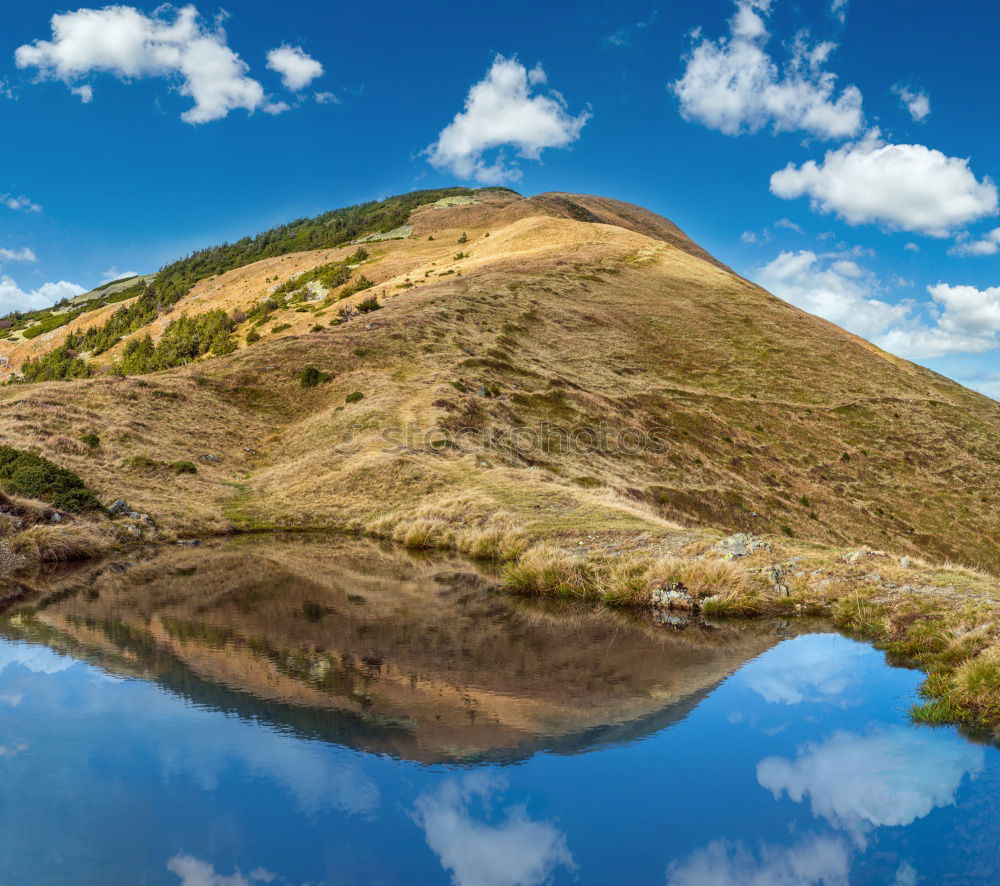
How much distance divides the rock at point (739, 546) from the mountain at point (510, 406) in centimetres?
332

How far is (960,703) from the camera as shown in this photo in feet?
33.2

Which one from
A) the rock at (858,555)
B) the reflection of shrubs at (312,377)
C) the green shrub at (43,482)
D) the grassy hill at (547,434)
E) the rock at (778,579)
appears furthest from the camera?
the reflection of shrubs at (312,377)

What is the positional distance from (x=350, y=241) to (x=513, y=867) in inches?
4913

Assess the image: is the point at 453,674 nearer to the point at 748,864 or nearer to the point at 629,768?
the point at 629,768

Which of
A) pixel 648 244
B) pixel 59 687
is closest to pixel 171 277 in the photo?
pixel 648 244

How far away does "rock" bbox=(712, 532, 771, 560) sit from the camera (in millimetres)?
18500

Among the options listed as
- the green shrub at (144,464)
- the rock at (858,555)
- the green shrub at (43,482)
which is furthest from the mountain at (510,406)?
the rock at (858,555)

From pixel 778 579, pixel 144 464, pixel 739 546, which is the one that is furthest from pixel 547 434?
pixel 778 579

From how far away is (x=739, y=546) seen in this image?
62.1 feet

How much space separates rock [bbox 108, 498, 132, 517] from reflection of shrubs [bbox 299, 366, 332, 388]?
72.8 ft

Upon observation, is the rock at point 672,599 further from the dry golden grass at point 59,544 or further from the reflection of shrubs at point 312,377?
the reflection of shrubs at point 312,377

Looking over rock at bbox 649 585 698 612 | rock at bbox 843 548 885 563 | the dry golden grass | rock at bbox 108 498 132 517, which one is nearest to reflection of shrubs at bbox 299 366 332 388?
rock at bbox 108 498 132 517

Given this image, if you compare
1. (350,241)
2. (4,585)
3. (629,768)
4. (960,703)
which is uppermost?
(350,241)

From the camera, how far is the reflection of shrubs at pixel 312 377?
159 ft
